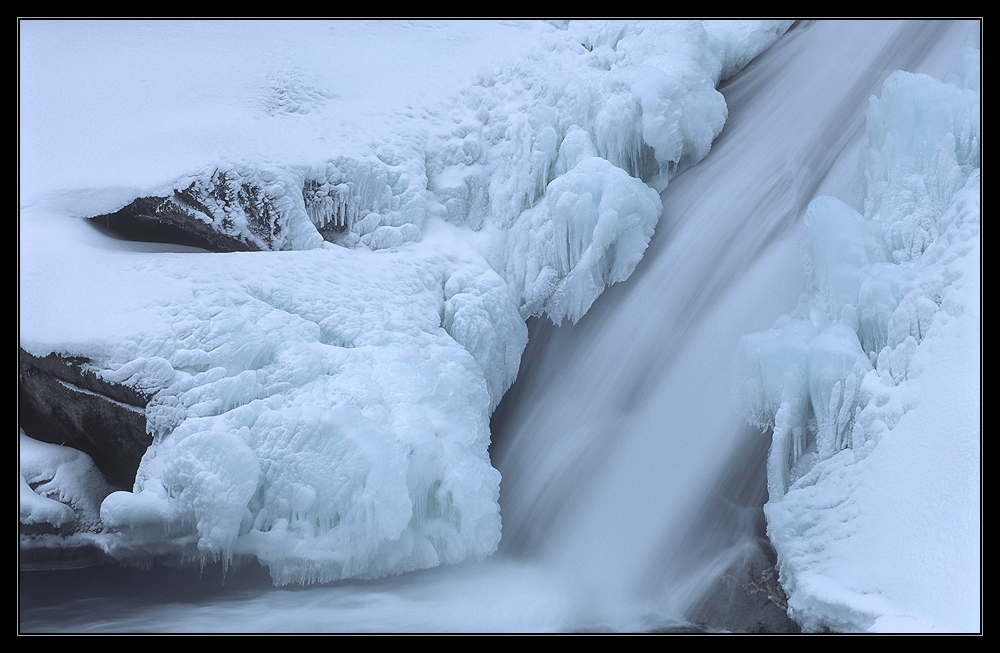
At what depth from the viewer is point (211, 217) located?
400 cm

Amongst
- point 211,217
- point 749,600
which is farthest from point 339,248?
point 749,600

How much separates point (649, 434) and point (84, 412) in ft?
8.41

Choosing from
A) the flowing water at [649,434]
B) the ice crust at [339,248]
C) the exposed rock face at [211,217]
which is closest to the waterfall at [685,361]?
the flowing water at [649,434]

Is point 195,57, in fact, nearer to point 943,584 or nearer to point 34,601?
point 34,601

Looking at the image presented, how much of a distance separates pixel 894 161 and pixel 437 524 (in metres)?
2.65

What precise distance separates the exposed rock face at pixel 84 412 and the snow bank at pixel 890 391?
8.88 ft

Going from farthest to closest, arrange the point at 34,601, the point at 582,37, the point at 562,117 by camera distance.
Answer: the point at 582,37 < the point at 562,117 < the point at 34,601

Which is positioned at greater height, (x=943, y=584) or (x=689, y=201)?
(x=689, y=201)

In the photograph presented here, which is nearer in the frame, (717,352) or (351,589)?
(351,589)

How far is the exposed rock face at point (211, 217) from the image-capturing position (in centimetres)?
398

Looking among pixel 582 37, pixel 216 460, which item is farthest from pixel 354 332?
pixel 582 37

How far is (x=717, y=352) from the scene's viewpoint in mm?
3865

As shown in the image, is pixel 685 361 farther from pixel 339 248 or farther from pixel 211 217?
pixel 211 217

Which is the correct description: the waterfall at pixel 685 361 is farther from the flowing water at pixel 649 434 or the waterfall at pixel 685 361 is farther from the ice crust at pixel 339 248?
the ice crust at pixel 339 248
